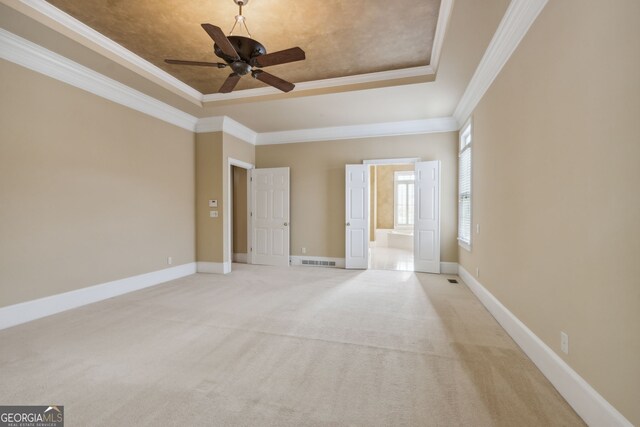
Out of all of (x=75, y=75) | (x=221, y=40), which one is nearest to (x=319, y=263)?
(x=221, y=40)

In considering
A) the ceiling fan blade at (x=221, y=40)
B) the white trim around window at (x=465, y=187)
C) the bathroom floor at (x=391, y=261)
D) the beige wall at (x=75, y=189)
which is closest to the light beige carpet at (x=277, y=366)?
the beige wall at (x=75, y=189)

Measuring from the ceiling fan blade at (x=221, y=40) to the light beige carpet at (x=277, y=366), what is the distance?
263cm

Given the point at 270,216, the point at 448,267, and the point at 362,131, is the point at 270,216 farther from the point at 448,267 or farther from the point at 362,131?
the point at 448,267

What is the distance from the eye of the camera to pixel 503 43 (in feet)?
9.09

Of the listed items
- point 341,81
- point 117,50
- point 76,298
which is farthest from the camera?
point 341,81

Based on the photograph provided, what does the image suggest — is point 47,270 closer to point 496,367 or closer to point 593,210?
point 496,367

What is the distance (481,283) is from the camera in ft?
12.4

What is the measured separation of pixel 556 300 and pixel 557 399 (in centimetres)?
64

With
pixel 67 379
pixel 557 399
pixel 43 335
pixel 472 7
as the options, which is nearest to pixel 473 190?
pixel 472 7

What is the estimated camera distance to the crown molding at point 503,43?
2275 mm

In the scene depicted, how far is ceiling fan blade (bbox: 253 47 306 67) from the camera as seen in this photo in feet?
8.07

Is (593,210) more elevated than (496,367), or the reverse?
(593,210)

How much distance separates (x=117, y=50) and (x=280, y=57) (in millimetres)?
2339

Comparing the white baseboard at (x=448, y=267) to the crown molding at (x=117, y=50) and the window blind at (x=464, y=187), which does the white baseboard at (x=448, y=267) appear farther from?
the crown molding at (x=117, y=50)
